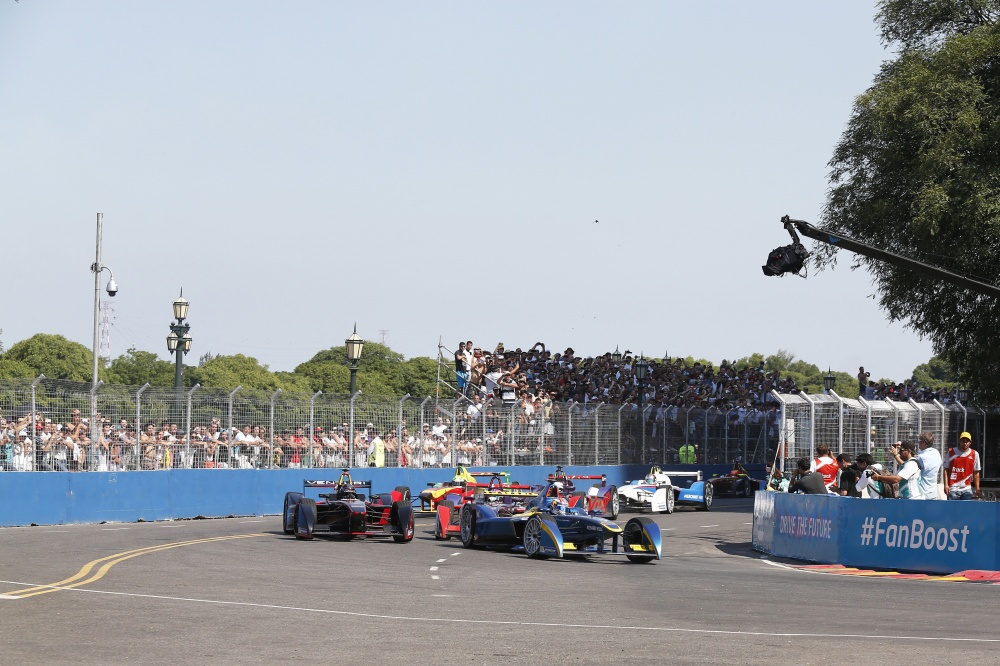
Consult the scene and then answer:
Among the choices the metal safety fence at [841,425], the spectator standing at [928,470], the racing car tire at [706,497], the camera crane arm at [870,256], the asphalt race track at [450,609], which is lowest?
the racing car tire at [706,497]

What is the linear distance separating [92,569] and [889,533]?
31.7 ft

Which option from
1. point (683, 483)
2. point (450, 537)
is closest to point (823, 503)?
point (450, 537)

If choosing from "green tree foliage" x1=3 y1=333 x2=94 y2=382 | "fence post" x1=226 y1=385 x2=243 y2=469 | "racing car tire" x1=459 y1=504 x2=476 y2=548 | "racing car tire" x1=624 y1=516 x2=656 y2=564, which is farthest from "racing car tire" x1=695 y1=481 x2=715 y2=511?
"green tree foliage" x1=3 y1=333 x2=94 y2=382

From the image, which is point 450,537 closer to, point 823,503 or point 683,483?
point 823,503

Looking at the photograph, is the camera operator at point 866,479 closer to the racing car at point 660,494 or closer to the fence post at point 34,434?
the racing car at point 660,494

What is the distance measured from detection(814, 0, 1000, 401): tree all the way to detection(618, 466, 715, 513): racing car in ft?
20.0

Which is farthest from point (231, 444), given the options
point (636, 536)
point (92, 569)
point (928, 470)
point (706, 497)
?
point (928, 470)

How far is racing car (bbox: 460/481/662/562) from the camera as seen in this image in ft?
57.4

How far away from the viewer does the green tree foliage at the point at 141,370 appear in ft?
332

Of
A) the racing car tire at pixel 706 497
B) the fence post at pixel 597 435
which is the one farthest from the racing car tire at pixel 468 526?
the fence post at pixel 597 435

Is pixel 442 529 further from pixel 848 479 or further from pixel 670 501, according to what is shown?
pixel 670 501

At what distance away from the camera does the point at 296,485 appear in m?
30.6

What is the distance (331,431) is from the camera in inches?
1230

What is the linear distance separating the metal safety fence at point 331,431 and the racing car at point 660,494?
507cm
